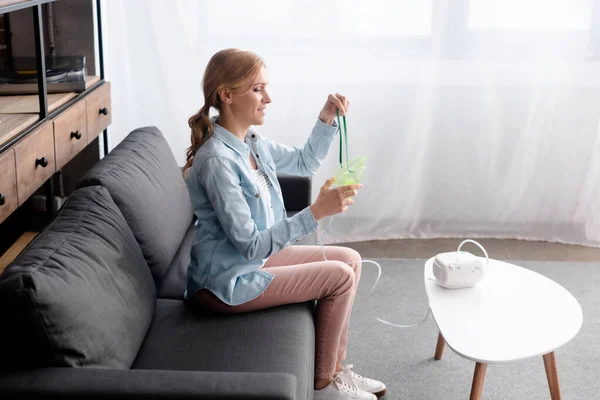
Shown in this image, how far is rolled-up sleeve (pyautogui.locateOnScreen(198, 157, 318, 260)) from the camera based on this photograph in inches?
81.9

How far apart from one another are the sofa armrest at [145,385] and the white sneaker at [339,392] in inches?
28.7

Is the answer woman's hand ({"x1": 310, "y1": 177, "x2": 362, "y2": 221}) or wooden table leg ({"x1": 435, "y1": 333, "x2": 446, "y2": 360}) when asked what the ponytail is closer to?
woman's hand ({"x1": 310, "y1": 177, "x2": 362, "y2": 221})

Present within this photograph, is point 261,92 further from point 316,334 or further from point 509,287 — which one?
point 509,287

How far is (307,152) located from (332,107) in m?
0.19

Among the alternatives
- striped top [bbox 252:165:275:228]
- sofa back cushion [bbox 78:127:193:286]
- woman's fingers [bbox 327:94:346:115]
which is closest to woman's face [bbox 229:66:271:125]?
striped top [bbox 252:165:275:228]

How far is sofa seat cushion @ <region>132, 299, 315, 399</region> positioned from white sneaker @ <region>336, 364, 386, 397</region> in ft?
0.90

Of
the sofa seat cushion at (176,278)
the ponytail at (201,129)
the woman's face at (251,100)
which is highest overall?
the woman's face at (251,100)

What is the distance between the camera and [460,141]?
12.4 feet

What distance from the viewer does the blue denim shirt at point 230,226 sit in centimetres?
209

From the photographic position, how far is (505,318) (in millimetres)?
2223

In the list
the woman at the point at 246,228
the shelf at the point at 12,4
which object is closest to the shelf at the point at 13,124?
the shelf at the point at 12,4

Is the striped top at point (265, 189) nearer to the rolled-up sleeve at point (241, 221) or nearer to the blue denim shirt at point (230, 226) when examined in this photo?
the blue denim shirt at point (230, 226)

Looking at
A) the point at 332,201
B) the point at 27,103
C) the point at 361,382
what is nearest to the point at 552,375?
the point at 361,382

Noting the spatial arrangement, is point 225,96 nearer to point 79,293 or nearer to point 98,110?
point 79,293
